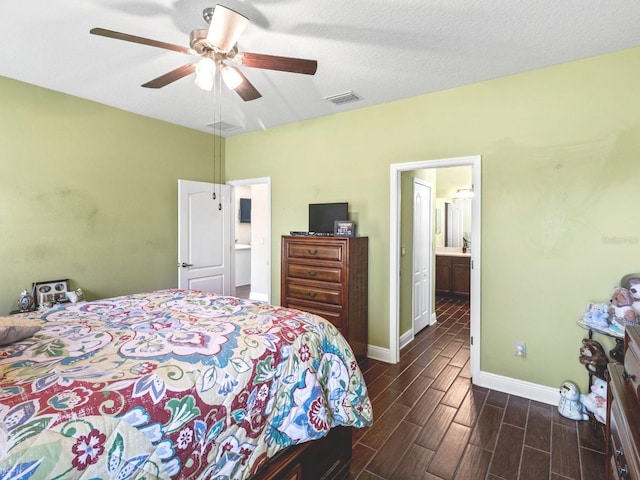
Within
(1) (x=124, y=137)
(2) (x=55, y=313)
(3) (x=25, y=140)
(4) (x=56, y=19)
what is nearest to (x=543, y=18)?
(4) (x=56, y=19)

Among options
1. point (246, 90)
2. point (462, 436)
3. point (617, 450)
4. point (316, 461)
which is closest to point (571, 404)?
point (462, 436)

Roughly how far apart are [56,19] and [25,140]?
149 centimetres

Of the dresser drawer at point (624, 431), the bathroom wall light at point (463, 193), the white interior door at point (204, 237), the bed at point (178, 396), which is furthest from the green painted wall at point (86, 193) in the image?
the bathroom wall light at point (463, 193)

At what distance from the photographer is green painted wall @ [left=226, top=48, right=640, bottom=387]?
242cm

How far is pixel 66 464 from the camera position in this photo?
0.87 meters

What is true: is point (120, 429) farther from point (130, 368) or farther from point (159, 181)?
point (159, 181)

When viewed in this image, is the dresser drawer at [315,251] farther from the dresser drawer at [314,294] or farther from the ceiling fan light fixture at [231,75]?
the ceiling fan light fixture at [231,75]

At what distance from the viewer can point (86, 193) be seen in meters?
3.44

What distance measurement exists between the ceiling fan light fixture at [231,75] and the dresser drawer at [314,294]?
6.83ft

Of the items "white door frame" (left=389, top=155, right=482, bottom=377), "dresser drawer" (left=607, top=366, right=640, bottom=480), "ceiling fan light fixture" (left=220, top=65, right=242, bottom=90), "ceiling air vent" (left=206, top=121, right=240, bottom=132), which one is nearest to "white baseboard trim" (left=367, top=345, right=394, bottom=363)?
"white door frame" (left=389, top=155, right=482, bottom=377)

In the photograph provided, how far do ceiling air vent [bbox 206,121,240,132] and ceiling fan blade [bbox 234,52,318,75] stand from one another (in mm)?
2361

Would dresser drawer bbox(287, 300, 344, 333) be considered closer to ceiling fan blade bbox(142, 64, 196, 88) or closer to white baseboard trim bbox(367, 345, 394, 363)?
white baseboard trim bbox(367, 345, 394, 363)

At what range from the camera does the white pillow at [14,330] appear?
146cm

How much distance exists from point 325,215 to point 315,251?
0.54 meters
